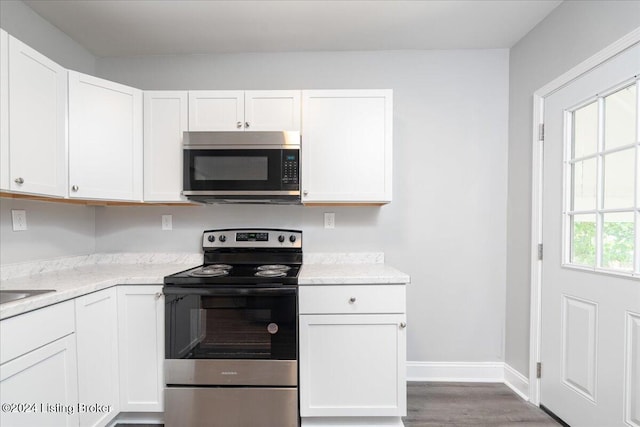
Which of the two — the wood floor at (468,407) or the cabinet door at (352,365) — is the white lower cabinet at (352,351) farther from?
the wood floor at (468,407)

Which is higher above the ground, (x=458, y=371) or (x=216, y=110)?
(x=216, y=110)

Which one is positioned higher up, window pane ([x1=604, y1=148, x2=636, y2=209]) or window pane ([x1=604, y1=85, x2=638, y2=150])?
window pane ([x1=604, y1=85, x2=638, y2=150])

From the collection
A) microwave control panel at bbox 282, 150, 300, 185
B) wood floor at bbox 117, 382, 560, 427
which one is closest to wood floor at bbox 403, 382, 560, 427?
wood floor at bbox 117, 382, 560, 427

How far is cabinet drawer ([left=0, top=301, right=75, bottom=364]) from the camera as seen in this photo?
1.19 m

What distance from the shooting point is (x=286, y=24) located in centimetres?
209

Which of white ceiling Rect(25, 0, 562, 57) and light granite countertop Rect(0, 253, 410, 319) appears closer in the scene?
light granite countertop Rect(0, 253, 410, 319)

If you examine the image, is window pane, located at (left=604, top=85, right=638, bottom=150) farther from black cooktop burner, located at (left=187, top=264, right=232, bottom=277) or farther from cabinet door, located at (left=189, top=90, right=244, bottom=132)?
black cooktop burner, located at (left=187, top=264, right=232, bottom=277)

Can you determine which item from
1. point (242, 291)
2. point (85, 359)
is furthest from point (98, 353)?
A: point (242, 291)

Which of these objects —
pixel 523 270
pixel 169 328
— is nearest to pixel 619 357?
pixel 523 270

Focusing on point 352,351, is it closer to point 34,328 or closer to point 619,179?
point 34,328

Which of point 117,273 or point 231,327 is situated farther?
point 117,273

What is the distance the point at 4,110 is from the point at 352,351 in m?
2.07

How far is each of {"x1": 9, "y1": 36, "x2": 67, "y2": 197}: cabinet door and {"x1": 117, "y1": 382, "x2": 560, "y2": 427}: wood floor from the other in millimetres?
1500

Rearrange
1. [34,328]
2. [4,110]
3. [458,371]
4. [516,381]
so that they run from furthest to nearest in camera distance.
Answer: [458,371]
[516,381]
[4,110]
[34,328]
